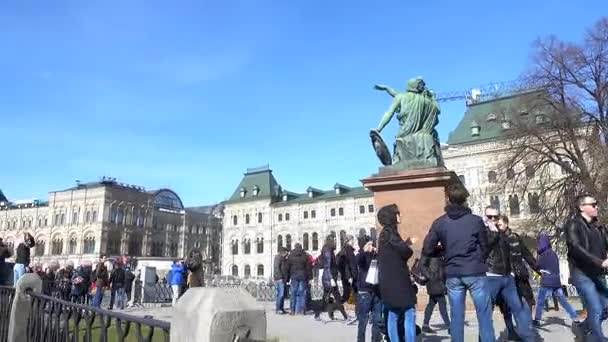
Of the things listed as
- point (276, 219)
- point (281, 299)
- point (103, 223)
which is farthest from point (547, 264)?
point (103, 223)

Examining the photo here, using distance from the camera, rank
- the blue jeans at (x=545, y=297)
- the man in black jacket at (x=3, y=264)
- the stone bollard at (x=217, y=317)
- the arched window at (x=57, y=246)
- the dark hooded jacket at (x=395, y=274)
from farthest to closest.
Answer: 1. the arched window at (x=57, y=246)
2. the man in black jacket at (x=3, y=264)
3. the blue jeans at (x=545, y=297)
4. the dark hooded jacket at (x=395, y=274)
5. the stone bollard at (x=217, y=317)

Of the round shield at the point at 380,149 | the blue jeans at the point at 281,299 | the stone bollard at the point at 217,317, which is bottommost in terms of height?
the blue jeans at the point at 281,299

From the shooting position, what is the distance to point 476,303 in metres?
5.70

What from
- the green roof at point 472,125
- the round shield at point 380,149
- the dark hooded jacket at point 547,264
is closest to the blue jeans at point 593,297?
the dark hooded jacket at point 547,264

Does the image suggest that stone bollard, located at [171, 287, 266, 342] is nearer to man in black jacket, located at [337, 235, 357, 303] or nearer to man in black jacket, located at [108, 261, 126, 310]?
man in black jacket, located at [337, 235, 357, 303]

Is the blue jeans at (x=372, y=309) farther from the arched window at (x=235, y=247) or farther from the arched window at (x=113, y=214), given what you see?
the arched window at (x=113, y=214)

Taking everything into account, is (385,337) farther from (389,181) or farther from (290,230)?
(290,230)

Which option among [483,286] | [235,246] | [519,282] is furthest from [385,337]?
[235,246]

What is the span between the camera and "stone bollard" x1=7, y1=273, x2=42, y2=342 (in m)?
7.23

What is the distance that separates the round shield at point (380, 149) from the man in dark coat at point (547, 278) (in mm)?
3944

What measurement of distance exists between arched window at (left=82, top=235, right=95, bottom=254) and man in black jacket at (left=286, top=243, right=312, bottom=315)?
8078 centimetres

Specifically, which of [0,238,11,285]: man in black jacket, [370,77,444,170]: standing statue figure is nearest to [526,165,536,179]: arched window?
[370,77,444,170]: standing statue figure

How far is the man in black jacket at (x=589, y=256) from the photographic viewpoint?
6145 mm

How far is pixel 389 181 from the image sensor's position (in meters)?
11.3
